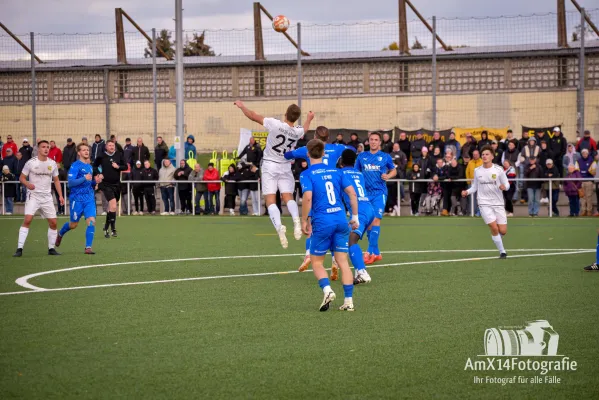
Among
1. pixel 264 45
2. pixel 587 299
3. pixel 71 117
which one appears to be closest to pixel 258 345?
pixel 587 299

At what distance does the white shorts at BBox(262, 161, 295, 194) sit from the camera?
45.9ft

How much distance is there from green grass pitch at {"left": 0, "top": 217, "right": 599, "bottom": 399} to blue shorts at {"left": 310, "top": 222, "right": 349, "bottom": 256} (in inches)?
25.3

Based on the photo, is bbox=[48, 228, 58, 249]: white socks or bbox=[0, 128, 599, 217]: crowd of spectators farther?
bbox=[0, 128, 599, 217]: crowd of spectators

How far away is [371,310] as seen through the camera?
959 cm

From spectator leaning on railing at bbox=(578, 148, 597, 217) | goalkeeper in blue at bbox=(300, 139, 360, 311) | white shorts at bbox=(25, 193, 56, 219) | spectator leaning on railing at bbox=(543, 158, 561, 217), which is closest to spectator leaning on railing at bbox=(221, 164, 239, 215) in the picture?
spectator leaning on railing at bbox=(543, 158, 561, 217)

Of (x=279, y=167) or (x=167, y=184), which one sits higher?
(x=279, y=167)

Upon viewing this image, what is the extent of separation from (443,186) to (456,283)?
52.6 feet

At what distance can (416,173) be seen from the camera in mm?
27344

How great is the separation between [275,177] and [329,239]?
441 centimetres

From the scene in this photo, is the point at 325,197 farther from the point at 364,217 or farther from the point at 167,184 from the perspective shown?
the point at 167,184

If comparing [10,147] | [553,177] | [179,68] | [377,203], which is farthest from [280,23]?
[377,203]

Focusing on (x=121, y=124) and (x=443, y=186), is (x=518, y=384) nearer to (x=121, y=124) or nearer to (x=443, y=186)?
(x=443, y=186)

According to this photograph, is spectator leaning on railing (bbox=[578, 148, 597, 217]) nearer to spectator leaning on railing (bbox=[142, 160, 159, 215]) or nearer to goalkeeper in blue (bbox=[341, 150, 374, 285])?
spectator leaning on railing (bbox=[142, 160, 159, 215])

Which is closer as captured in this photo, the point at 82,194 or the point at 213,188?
the point at 82,194
